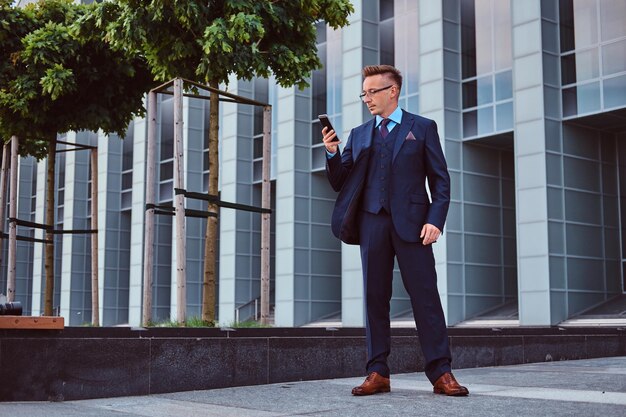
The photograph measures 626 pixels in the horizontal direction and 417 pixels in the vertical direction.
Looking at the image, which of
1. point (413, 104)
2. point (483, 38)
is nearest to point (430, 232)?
point (483, 38)

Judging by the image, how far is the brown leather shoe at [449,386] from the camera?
4883 mm

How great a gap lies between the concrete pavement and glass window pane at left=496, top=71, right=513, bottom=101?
1677 centimetres

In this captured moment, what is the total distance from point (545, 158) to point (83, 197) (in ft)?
82.6

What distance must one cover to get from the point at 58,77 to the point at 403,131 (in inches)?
322

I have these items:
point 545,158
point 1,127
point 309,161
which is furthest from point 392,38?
point 1,127

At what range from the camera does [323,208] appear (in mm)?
28312

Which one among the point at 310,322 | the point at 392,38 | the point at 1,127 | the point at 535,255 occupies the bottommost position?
the point at 310,322

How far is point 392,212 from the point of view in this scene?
4.89 metres

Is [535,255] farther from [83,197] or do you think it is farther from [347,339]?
[83,197]

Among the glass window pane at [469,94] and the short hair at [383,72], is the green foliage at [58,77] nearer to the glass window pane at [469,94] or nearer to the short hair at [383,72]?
the short hair at [383,72]

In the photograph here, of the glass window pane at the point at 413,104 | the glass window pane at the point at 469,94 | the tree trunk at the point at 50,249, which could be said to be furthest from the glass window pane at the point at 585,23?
the tree trunk at the point at 50,249

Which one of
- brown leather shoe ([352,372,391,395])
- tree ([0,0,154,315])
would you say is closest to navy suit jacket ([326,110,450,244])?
brown leather shoe ([352,372,391,395])

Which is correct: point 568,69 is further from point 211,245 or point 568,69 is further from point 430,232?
point 430,232

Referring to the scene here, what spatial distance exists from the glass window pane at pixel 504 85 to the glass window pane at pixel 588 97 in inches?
82.2
